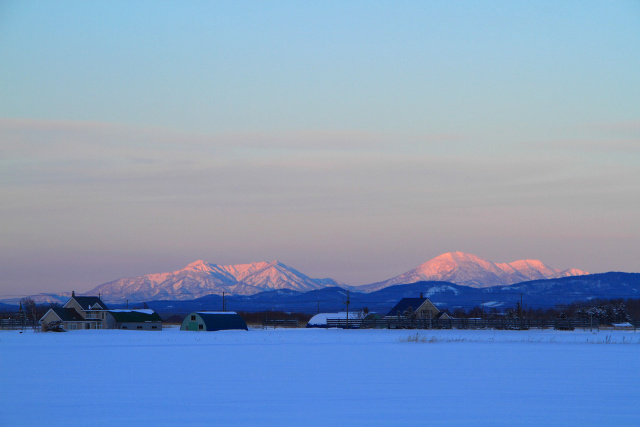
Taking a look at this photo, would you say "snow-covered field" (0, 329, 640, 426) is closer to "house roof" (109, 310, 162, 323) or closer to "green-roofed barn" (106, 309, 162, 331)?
"green-roofed barn" (106, 309, 162, 331)

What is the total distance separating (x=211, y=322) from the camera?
84.2 m

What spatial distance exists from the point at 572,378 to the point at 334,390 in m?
8.14

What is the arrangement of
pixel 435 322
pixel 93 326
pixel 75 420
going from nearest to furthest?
1. pixel 75 420
2. pixel 435 322
3. pixel 93 326

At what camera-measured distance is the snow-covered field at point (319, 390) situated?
1602 centimetres

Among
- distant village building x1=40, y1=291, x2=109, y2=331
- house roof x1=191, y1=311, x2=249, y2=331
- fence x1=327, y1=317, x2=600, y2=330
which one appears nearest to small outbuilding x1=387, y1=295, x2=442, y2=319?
fence x1=327, y1=317, x2=600, y2=330

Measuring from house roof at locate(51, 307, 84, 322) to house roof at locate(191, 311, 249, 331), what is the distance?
55.6 ft

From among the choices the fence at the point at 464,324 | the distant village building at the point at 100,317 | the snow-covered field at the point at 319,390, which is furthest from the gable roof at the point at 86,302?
the snow-covered field at the point at 319,390

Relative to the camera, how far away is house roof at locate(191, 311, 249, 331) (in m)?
83.6

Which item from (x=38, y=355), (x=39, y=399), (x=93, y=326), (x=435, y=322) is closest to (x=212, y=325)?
(x=93, y=326)

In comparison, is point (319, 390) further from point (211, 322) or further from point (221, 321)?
point (221, 321)

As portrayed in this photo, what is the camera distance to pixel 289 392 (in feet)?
65.0

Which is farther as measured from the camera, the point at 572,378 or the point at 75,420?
the point at 572,378

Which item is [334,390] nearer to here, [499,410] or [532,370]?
[499,410]

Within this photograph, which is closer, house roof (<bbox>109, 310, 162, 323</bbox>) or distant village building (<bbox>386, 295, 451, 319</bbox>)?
distant village building (<bbox>386, 295, 451, 319</bbox>)
